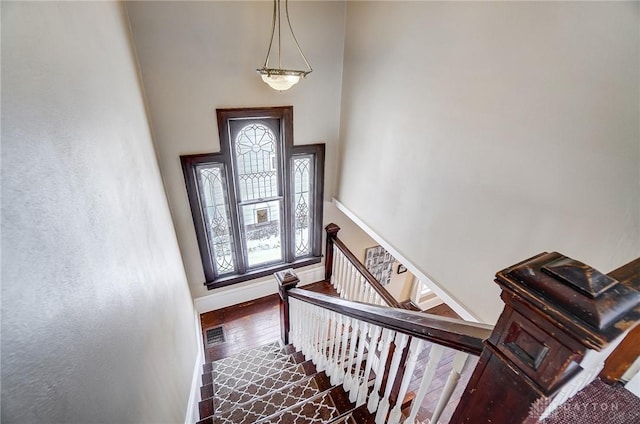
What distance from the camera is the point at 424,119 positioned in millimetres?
2131

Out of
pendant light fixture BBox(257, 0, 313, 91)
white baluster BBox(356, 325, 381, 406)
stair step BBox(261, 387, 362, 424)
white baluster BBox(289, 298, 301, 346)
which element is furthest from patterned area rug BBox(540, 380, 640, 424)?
pendant light fixture BBox(257, 0, 313, 91)

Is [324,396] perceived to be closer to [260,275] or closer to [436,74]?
[260,275]

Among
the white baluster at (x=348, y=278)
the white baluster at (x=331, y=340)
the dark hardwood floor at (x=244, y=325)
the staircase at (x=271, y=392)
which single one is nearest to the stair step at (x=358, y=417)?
the staircase at (x=271, y=392)

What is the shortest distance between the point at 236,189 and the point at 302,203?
2.80 ft

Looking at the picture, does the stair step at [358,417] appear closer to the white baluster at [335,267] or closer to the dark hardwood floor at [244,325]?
the dark hardwood floor at [244,325]

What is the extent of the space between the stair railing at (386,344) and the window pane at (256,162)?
4.03 feet

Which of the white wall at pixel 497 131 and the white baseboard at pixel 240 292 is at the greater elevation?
the white wall at pixel 497 131

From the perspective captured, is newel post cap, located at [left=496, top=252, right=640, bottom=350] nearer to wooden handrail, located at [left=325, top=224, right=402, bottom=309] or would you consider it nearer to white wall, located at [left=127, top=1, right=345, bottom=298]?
wooden handrail, located at [left=325, top=224, right=402, bottom=309]

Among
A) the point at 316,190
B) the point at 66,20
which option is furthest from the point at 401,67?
the point at 66,20

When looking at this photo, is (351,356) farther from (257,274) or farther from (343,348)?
(257,274)

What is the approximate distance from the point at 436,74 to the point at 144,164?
2.11 meters

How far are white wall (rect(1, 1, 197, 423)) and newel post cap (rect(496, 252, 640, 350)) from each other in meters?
0.93

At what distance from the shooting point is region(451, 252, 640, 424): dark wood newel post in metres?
0.41

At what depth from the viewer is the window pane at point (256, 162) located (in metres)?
3.01
